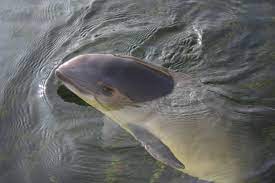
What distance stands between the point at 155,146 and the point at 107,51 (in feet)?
5.84

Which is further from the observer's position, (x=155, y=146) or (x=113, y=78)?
(x=155, y=146)

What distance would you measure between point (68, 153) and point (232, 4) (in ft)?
9.69

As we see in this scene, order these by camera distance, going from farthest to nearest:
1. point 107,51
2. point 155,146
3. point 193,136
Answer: point 107,51 → point 193,136 → point 155,146

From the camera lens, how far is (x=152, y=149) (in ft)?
14.1

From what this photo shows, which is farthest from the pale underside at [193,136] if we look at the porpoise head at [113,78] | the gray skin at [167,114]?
the porpoise head at [113,78]

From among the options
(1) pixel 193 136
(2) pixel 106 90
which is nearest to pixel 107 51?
(2) pixel 106 90

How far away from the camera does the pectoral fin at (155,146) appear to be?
419cm

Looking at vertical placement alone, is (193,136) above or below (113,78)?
below

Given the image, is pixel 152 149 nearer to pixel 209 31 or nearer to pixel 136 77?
pixel 136 77

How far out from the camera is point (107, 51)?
579cm

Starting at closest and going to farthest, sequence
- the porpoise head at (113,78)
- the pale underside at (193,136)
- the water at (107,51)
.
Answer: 1. the porpoise head at (113,78)
2. the pale underside at (193,136)
3. the water at (107,51)

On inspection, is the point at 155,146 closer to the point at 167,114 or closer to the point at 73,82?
the point at 167,114

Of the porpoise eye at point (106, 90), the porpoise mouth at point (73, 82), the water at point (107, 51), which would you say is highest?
the porpoise mouth at point (73, 82)

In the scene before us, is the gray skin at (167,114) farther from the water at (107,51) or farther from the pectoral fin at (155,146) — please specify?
the water at (107,51)
